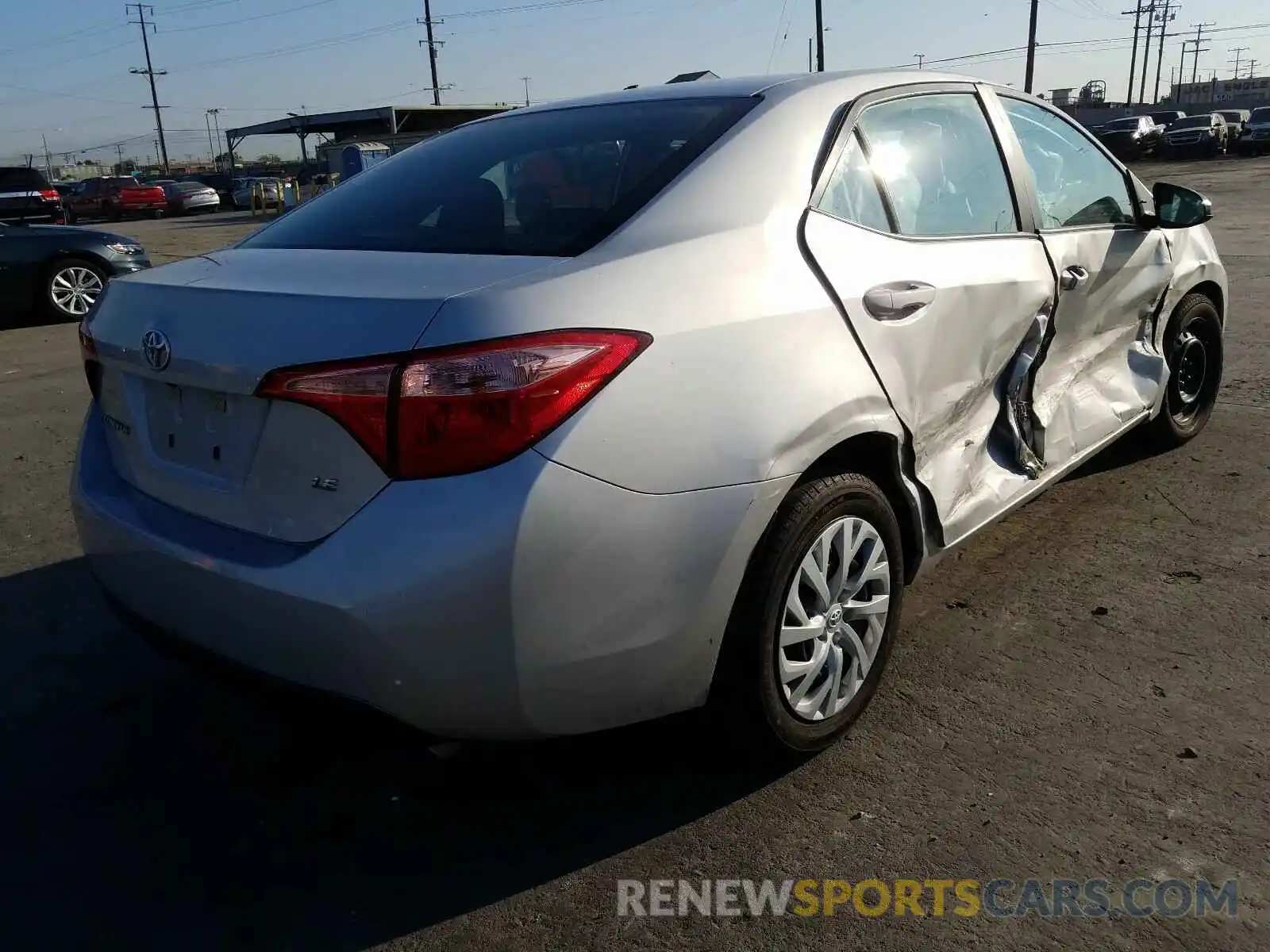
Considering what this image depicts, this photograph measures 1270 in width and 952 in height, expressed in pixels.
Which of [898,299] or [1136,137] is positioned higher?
[898,299]

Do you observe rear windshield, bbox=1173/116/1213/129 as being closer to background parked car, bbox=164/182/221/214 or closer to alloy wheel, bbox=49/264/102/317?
background parked car, bbox=164/182/221/214

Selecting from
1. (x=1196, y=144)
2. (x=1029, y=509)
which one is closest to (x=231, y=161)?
(x=1196, y=144)

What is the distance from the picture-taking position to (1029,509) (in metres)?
4.34

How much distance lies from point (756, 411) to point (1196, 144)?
148ft

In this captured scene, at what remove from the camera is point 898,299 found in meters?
2.65

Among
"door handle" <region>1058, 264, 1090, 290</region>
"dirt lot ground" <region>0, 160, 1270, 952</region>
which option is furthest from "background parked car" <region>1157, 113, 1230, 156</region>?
"dirt lot ground" <region>0, 160, 1270, 952</region>

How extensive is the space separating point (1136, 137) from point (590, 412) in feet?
137

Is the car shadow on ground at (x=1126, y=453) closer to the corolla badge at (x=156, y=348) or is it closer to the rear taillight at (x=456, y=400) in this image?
the rear taillight at (x=456, y=400)

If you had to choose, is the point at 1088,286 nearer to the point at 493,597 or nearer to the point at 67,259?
the point at 493,597

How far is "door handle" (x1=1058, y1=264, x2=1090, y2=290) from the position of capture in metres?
3.45

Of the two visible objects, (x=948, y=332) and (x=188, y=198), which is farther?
(x=188, y=198)

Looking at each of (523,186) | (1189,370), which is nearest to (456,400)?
(523,186)

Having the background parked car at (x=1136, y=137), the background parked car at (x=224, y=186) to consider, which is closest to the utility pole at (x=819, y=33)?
the background parked car at (x=1136, y=137)

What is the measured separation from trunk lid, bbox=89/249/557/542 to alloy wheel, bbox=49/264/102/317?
9.74 m
